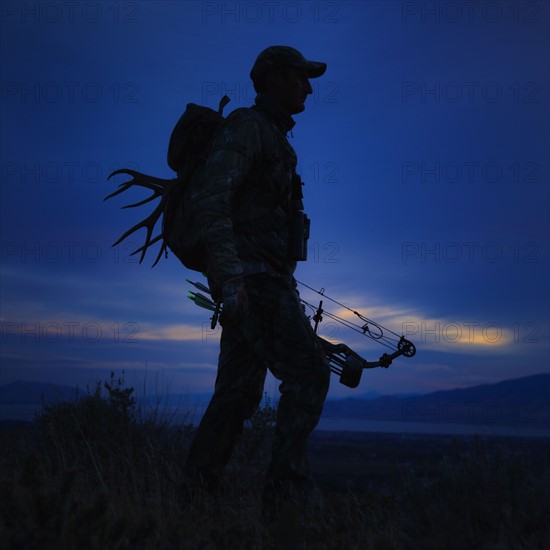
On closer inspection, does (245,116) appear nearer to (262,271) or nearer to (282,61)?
(282,61)

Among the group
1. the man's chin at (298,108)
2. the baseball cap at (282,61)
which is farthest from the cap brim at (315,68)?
the man's chin at (298,108)

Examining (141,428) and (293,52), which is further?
(141,428)

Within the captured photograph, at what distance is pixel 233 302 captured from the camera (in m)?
4.81

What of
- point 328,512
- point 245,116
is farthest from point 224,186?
point 328,512

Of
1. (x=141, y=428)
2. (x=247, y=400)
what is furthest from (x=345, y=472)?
(x=247, y=400)

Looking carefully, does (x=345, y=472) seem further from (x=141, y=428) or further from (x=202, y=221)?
(x=202, y=221)

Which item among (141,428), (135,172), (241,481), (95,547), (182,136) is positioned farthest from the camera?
(141,428)

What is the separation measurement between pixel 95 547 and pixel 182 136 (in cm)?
317

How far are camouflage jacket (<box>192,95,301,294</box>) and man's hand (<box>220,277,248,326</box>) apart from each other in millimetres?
142

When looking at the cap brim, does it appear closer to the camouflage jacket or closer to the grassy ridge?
the camouflage jacket

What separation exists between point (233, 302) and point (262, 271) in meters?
0.54

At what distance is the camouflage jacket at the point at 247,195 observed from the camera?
16.6ft

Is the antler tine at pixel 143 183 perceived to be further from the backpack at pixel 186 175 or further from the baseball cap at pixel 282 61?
the baseball cap at pixel 282 61

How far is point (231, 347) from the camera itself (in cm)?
575
